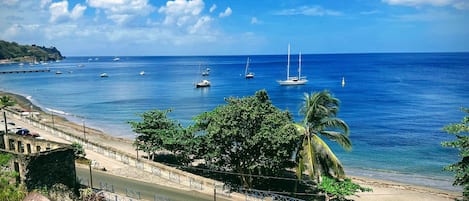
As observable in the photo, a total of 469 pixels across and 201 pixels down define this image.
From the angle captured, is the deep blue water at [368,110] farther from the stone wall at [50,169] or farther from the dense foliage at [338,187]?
the stone wall at [50,169]

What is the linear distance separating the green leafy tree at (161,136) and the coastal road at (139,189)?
4.04m

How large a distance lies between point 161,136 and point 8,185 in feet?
42.9

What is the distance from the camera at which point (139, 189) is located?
31.0 m

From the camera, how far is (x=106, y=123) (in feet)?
229

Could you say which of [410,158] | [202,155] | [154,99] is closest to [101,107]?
[154,99]

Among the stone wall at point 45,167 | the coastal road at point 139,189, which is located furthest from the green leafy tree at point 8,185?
the coastal road at point 139,189

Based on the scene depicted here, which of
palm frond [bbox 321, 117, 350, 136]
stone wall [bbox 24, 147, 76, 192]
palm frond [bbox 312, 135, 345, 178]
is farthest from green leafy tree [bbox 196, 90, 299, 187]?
stone wall [bbox 24, 147, 76, 192]

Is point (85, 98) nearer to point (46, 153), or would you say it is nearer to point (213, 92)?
point (213, 92)

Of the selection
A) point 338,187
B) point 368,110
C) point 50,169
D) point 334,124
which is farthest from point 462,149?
point 368,110

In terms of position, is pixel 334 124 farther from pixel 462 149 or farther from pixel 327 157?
pixel 462 149

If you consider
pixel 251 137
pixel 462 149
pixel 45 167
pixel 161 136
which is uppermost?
pixel 462 149

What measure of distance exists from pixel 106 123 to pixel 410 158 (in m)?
50.9

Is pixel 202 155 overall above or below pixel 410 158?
above

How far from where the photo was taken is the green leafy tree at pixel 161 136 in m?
33.9
